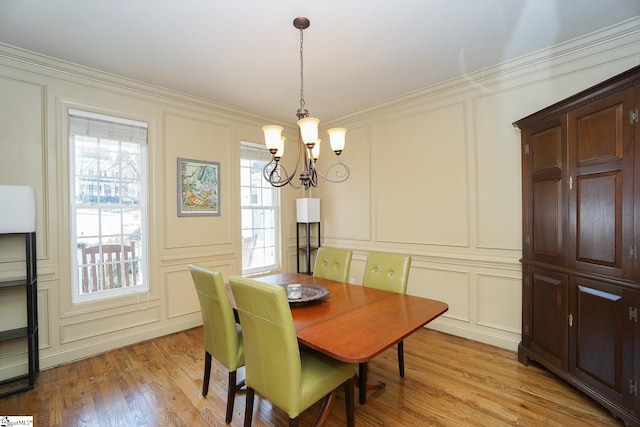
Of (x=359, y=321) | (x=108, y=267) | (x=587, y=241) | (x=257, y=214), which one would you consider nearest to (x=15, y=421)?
(x=108, y=267)

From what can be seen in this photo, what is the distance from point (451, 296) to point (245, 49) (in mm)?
3165

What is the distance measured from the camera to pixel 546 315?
233 cm

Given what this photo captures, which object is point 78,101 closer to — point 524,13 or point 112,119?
point 112,119

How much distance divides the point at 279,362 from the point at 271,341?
0.36 ft

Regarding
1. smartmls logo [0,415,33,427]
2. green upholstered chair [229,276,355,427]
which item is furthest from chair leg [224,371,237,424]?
smartmls logo [0,415,33,427]

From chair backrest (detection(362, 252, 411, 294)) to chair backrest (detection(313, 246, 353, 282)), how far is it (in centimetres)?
21

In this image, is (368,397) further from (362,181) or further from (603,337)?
(362,181)

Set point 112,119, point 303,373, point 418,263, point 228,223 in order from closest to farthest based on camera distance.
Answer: point 303,373
point 112,119
point 418,263
point 228,223

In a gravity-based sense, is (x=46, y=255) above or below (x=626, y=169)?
below

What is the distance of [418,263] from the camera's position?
3.46 m

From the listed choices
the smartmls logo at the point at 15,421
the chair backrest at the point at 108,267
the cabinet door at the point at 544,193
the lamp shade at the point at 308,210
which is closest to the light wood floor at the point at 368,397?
the smartmls logo at the point at 15,421

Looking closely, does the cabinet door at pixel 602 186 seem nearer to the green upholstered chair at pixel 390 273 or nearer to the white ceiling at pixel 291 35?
the white ceiling at pixel 291 35

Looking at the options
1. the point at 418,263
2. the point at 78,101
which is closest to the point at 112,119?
the point at 78,101

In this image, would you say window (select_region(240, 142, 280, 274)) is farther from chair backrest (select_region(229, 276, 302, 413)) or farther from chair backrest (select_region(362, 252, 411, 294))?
chair backrest (select_region(229, 276, 302, 413))
